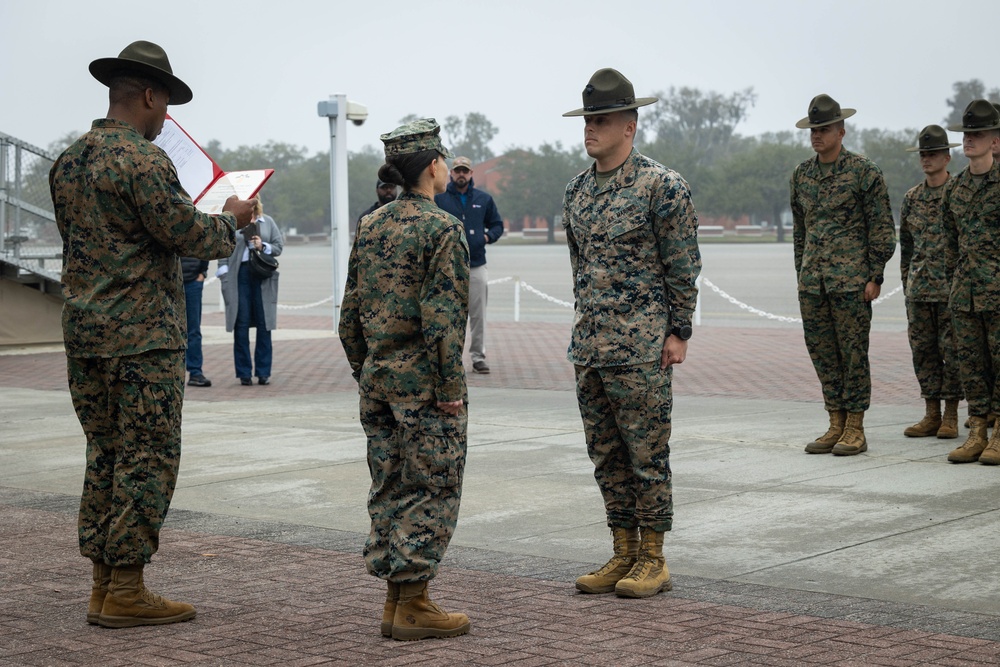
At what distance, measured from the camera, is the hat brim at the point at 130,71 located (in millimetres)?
5125

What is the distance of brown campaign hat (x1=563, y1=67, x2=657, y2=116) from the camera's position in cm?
560

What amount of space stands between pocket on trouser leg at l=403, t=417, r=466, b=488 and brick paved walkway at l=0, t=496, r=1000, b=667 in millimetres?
583

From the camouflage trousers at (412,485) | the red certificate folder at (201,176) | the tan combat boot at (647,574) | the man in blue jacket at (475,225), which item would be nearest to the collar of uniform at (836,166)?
A: the tan combat boot at (647,574)

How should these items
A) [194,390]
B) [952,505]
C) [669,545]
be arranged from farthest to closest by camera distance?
[194,390] → [952,505] → [669,545]

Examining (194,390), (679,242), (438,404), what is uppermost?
Answer: (679,242)

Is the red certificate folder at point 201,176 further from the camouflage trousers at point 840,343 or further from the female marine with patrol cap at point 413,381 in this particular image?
the camouflage trousers at point 840,343

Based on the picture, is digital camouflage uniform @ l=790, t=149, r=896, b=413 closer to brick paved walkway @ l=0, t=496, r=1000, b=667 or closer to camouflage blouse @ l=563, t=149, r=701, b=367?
camouflage blouse @ l=563, t=149, r=701, b=367

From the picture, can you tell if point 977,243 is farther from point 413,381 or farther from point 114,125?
point 114,125

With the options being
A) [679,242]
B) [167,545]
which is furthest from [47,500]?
[679,242]

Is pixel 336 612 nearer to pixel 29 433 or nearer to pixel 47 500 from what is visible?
pixel 47 500

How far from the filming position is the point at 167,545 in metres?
6.57

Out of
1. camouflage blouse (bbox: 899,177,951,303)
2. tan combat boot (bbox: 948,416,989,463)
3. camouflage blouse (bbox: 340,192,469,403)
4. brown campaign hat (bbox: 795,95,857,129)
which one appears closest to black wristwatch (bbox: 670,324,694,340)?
camouflage blouse (bbox: 340,192,469,403)

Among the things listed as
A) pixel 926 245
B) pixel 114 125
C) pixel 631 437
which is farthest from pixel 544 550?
pixel 926 245

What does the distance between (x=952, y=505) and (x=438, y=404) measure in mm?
3385
